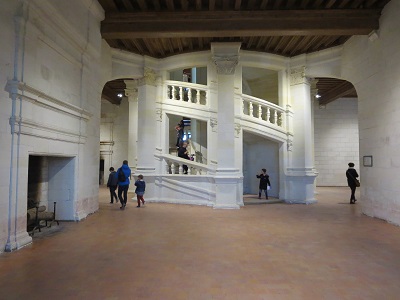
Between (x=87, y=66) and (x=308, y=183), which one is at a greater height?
(x=87, y=66)

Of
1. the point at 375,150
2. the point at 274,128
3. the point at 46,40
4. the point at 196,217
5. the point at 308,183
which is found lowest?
the point at 196,217

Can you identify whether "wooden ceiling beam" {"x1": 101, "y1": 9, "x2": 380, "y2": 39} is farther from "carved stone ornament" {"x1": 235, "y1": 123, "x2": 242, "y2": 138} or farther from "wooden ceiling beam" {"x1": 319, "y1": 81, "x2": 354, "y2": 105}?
"wooden ceiling beam" {"x1": 319, "y1": 81, "x2": 354, "y2": 105}

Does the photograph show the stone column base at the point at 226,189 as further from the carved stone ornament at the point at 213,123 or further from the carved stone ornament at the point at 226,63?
the carved stone ornament at the point at 226,63

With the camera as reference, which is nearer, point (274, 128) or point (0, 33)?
point (0, 33)

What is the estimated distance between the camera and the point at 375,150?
7438 millimetres

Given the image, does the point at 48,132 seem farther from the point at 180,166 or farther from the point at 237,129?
the point at 237,129

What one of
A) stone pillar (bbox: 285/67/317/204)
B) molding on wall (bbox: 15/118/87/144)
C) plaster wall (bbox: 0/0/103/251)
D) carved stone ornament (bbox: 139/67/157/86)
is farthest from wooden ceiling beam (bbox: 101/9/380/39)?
molding on wall (bbox: 15/118/87/144)

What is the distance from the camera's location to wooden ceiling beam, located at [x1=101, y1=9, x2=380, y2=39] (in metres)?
7.55

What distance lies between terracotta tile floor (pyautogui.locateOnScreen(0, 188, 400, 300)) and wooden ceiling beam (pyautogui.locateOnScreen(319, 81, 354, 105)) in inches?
337

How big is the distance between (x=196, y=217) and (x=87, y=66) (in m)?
4.89

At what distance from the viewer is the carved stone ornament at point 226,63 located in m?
9.21

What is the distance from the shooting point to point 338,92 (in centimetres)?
1464

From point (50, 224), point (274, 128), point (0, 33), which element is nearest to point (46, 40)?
point (0, 33)

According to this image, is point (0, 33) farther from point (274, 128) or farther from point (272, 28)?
point (274, 128)
